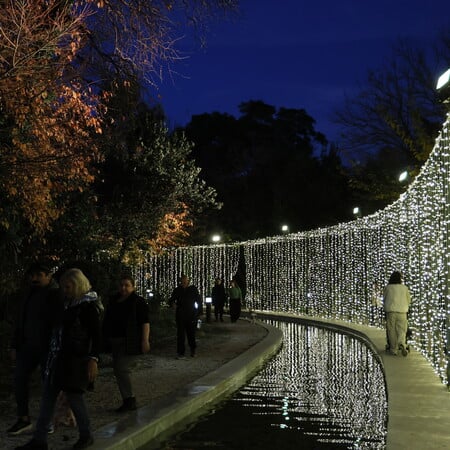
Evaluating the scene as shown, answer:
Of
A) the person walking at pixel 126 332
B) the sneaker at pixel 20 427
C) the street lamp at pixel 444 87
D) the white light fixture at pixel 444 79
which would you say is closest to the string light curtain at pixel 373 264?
the street lamp at pixel 444 87

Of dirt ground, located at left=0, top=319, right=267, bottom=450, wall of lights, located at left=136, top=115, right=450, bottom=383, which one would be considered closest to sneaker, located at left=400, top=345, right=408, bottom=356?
wall of lights, located at left=136, top=115, right=450, bottom=383

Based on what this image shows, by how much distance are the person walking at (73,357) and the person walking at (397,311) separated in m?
10.5

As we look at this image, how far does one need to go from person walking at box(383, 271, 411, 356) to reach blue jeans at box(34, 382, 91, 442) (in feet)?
34.9

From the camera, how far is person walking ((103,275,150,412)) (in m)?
10.3

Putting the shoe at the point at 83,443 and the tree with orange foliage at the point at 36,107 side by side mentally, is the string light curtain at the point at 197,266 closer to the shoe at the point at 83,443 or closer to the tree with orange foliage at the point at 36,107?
the tree with orange foliage at the point at 36,107

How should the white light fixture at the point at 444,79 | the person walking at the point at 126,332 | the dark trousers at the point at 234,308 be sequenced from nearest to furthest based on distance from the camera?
the person walking at the point at 126,332, the white light fixture at the point at 444,79, the dark trousers at the point at 234,308

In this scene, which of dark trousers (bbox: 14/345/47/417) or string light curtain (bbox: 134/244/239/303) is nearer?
dark trousers (bbox: 14/345/47/417)

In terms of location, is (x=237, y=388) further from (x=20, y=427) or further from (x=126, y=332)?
(x=20, y=427)

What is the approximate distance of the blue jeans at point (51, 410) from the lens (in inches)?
305

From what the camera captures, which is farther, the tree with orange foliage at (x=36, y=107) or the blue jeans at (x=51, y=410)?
the tree with orange foliage at (x=36, y=107)

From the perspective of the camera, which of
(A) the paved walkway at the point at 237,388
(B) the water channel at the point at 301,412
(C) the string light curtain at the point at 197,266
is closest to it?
(A) the paved walkway at the point at 237,388

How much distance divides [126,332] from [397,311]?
869 cm

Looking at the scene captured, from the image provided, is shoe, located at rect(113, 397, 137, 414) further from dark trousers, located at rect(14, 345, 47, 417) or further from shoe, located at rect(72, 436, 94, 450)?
shoe, located at rect(72, 436, 94, 450)

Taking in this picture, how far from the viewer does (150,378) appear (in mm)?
13984
